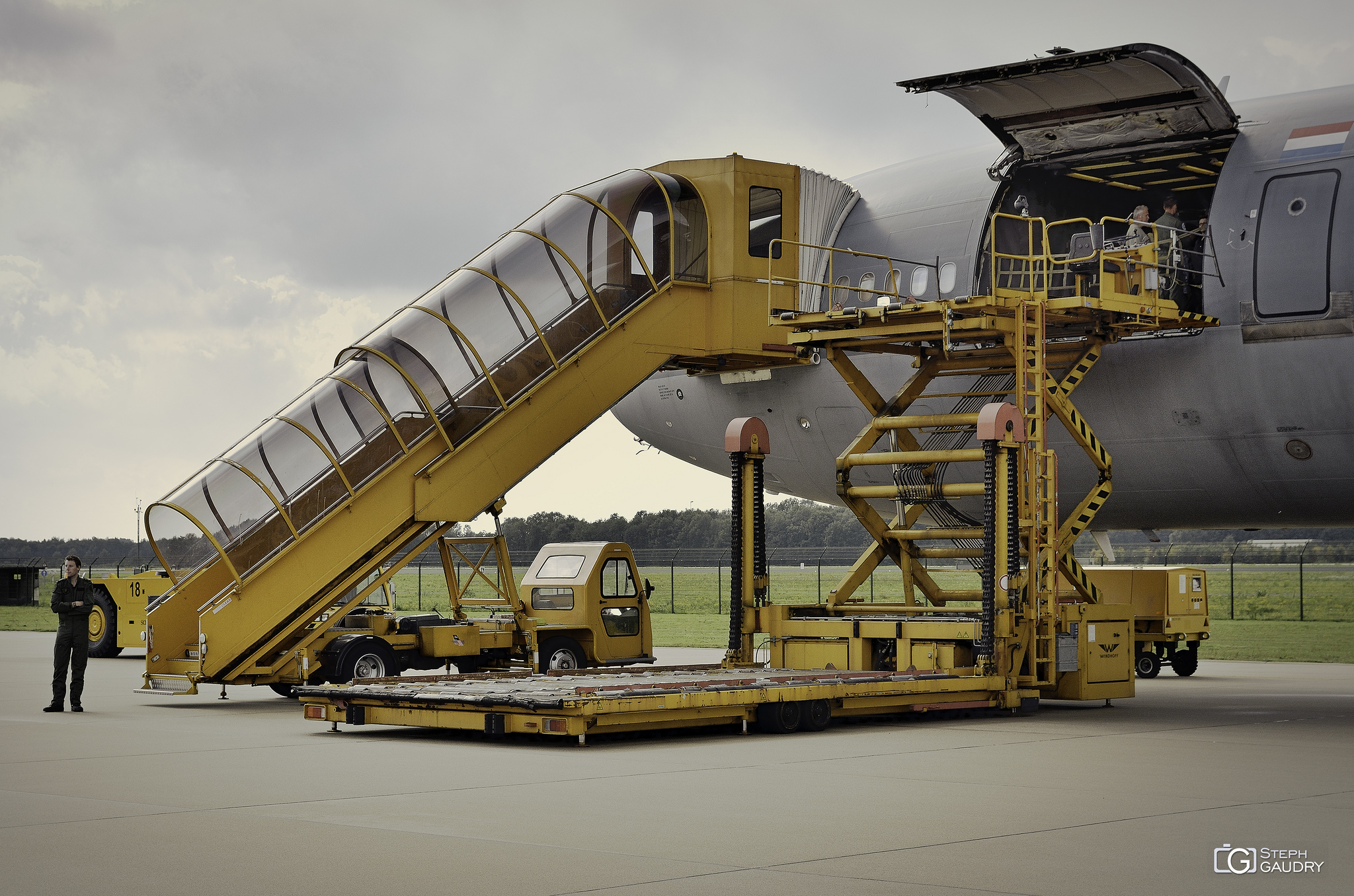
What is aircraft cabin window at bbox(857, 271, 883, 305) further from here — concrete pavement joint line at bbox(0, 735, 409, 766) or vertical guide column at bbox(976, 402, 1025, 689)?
concrete pavement joint line at bbox(0, 735, 409, 766)

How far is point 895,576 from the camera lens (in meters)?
89.8

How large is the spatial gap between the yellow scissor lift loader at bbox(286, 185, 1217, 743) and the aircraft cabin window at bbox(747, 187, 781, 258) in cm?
163

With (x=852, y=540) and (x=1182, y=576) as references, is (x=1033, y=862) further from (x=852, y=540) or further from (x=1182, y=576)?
(x=852, y=540)

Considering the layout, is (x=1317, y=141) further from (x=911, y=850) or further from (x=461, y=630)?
(x=911, y=850)

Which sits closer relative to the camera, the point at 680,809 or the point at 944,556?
the point at 680,809

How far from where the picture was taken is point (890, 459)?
17188mm

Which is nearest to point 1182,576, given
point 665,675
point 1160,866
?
point 665,675

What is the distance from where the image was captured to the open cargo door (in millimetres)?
17203

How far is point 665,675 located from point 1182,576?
11.2 meters

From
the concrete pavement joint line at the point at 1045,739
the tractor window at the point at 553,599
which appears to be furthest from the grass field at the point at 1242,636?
the concrete pavement joint line at the point at 1045,739

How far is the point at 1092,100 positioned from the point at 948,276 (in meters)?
2.76

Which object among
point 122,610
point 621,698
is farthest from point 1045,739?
point 122,610

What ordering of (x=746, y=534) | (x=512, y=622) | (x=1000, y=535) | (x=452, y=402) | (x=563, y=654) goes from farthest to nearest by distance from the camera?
(x=563, y=654), (x=512, y=622), (x=452, y=402), (x=746, y=534), (x=1000, y=535)

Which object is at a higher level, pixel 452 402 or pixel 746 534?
pixel 452 402
